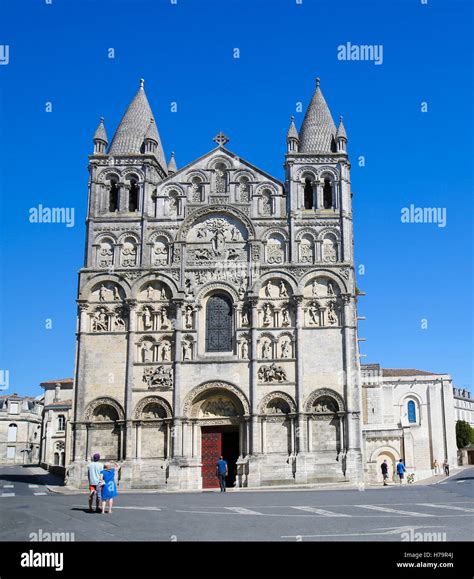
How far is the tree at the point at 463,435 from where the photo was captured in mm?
93000

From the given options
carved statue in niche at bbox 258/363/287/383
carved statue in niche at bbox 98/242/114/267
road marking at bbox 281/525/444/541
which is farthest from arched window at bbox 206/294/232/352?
road marking at bbox 281/525/444/541

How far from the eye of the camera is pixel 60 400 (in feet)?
258

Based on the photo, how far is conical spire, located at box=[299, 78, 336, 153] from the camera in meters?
40.2

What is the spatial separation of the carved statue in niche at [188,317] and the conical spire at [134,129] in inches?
374

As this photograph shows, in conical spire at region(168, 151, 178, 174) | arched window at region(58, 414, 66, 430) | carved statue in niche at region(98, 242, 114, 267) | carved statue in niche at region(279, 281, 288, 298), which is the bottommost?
arched window at region(58, 414, 66, 430)

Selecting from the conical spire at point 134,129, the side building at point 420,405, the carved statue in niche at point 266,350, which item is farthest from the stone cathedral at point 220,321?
the side building at point 420,405

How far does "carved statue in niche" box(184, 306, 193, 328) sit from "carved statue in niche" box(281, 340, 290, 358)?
4.75m

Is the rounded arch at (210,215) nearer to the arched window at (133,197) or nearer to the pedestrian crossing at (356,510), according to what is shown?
the arched window at (133,197)

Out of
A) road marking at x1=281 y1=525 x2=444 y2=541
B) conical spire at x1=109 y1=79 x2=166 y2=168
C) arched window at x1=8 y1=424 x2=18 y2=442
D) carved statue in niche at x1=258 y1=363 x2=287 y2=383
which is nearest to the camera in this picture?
road marking at x1=281 y1=525 x2=444 y2=541

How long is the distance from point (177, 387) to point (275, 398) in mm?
4855

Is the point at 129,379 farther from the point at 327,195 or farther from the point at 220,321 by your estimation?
the point at 327,195

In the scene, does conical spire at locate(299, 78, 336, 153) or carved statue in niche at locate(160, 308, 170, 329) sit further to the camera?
conical spire at locate(299, 78, 336, 153)

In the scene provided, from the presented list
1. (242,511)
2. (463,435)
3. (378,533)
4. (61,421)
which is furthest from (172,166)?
(463,435)

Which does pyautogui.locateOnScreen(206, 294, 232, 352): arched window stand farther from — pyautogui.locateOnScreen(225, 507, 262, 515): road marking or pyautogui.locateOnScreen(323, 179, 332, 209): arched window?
pyautogui.locateOnScreen(225, 507, 262, 515): road marking
